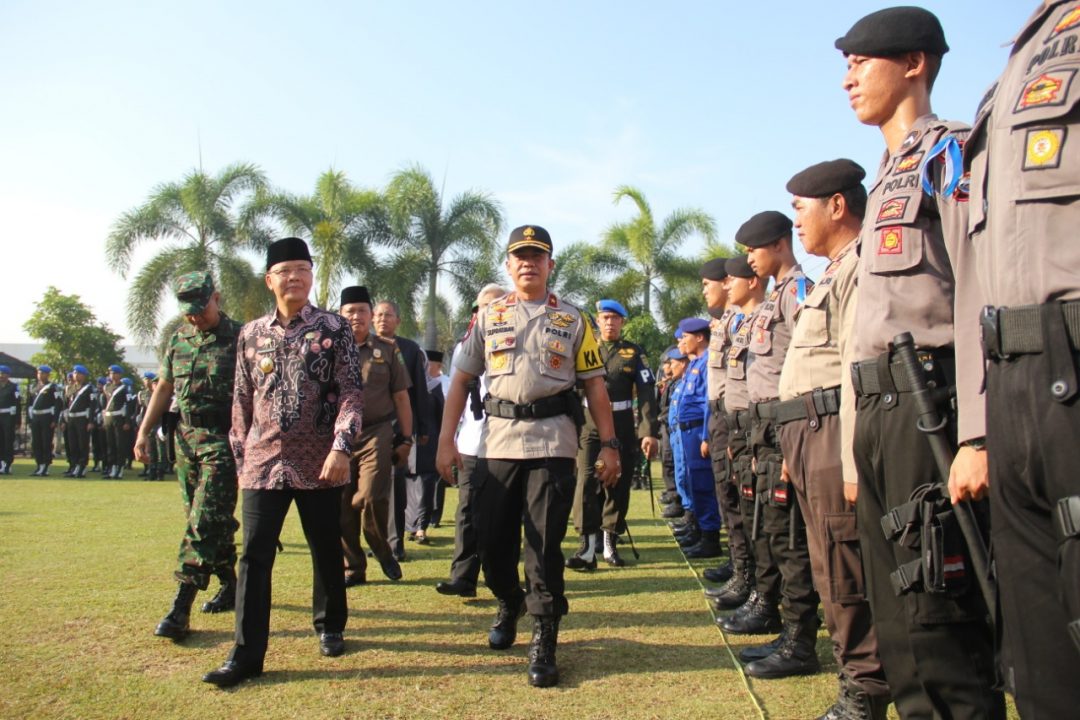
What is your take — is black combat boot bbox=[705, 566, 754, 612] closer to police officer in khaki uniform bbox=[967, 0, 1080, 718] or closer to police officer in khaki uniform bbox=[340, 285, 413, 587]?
police officer in khaki uniform bbox=[340, 285, 413, 587]

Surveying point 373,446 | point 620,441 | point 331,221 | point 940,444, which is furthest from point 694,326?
point 331,221

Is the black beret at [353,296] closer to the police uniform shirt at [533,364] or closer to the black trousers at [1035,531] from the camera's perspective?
the police uniform shirt at [533,364]

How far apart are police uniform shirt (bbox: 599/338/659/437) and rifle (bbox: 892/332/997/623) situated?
17.5 feet

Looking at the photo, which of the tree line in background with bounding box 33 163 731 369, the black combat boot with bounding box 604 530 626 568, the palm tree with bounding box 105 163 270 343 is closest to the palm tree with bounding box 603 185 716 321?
the tree line in background with bounding box 33 163 731 369

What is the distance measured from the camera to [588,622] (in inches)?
208

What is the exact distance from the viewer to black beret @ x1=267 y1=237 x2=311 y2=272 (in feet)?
15.1

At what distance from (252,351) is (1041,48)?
12.7 ft

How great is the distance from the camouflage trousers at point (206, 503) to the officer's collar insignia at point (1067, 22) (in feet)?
15.6

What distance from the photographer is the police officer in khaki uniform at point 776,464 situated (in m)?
4.24

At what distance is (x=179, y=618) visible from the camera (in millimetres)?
4758

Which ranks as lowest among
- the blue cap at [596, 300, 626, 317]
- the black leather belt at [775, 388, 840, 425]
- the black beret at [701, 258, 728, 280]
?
the black leather belt at [775, 388, 840, 425]

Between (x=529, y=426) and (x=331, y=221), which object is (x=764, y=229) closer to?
(x=529, y=426)

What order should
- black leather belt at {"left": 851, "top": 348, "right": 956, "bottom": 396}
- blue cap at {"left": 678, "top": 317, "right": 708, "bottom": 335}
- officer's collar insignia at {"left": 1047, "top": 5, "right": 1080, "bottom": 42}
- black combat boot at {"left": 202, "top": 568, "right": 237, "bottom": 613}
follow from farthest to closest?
blue cap at {"left": 678, "top": 317, "right": 708, "bottom": 335} → black combat boot at {"left": 202, "top": 568, "right": 237, "bottom": 613} → black leather belt at {"left": 851, "top": 348, "right": 956, "bottom": 396} → officer's collar insignia at {"left": 1047, "top": 5, "right": 1080, "bottom": 42}

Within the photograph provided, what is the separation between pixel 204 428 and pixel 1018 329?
4.79 m
